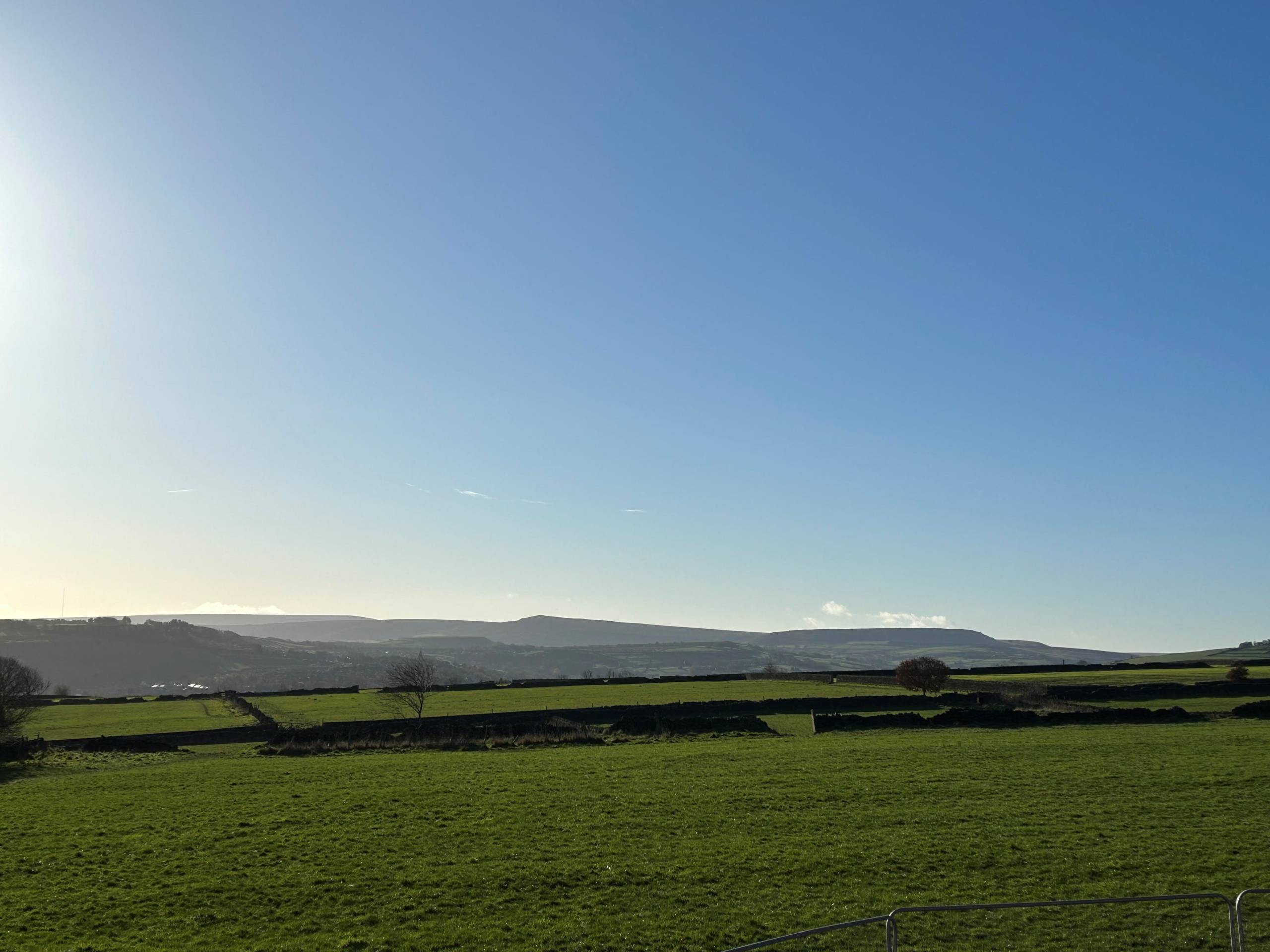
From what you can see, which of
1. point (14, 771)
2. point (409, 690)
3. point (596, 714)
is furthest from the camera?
point (409, 690)

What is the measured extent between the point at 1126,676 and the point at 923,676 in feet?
133

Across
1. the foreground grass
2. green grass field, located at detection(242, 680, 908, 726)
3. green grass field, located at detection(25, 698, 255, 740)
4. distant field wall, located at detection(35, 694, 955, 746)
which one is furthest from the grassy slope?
green grass field, located at detection(25, 698, 255, 740)

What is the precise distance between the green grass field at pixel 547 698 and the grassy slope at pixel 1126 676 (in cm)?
1866

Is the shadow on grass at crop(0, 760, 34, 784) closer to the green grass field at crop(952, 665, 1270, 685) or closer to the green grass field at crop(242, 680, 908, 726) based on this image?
the green grass field at crop(242, 680, 908, 726)

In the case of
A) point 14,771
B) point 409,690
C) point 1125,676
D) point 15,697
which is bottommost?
point 1125,676

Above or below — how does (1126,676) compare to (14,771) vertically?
below

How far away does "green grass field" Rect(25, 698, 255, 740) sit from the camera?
7988 centimetres

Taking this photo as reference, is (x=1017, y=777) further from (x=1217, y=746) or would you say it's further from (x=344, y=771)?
(x=344, y=771)

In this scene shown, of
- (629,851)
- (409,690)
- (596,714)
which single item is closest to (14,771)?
(409,690)

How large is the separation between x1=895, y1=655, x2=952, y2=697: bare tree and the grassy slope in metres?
8.77

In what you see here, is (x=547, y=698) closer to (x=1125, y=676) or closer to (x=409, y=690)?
(x=409, y=690)

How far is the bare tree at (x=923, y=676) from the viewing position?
93562mm

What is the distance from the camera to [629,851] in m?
27.2

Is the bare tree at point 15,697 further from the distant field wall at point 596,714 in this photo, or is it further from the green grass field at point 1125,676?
the green grass field at point 1125,676
